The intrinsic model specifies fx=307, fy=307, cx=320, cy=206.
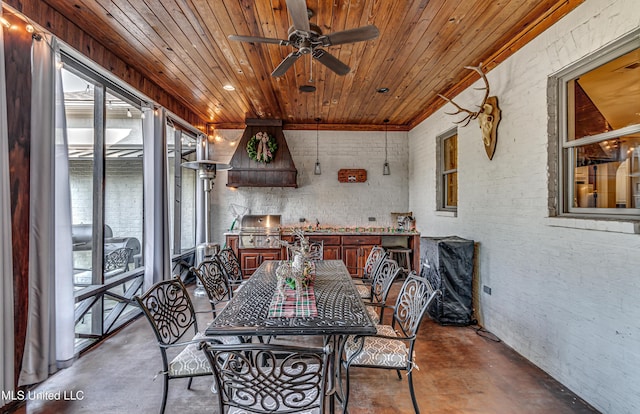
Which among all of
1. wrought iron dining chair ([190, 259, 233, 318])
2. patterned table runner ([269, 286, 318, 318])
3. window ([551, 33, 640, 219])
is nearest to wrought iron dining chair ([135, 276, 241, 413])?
patterned table runner ([269, 286, 318, 318])

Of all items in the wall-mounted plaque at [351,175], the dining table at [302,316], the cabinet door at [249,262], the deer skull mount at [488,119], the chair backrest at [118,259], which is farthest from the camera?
the wall-mounted plaque at [351,175]

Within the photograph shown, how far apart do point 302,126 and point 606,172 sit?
4.75m

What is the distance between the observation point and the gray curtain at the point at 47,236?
215cm

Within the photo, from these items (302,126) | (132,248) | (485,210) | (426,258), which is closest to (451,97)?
(485,210)

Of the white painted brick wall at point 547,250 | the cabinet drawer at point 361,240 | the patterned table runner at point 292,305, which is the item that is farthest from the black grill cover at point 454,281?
the cabinet drawer at point 361,240

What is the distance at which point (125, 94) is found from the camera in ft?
11.5

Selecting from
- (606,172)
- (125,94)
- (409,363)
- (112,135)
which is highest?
(125,94)

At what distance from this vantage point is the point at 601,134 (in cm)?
213

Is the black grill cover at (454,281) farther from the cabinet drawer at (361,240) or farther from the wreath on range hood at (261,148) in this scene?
the wreath on range hood at (261,148)

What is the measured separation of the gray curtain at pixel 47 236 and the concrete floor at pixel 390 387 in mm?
279

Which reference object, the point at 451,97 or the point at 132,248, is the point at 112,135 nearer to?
the point at 132,248

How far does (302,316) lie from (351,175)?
175 inches

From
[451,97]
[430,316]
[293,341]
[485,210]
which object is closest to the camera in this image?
[293,341]

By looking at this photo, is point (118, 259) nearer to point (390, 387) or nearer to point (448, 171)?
point (390, 387)
